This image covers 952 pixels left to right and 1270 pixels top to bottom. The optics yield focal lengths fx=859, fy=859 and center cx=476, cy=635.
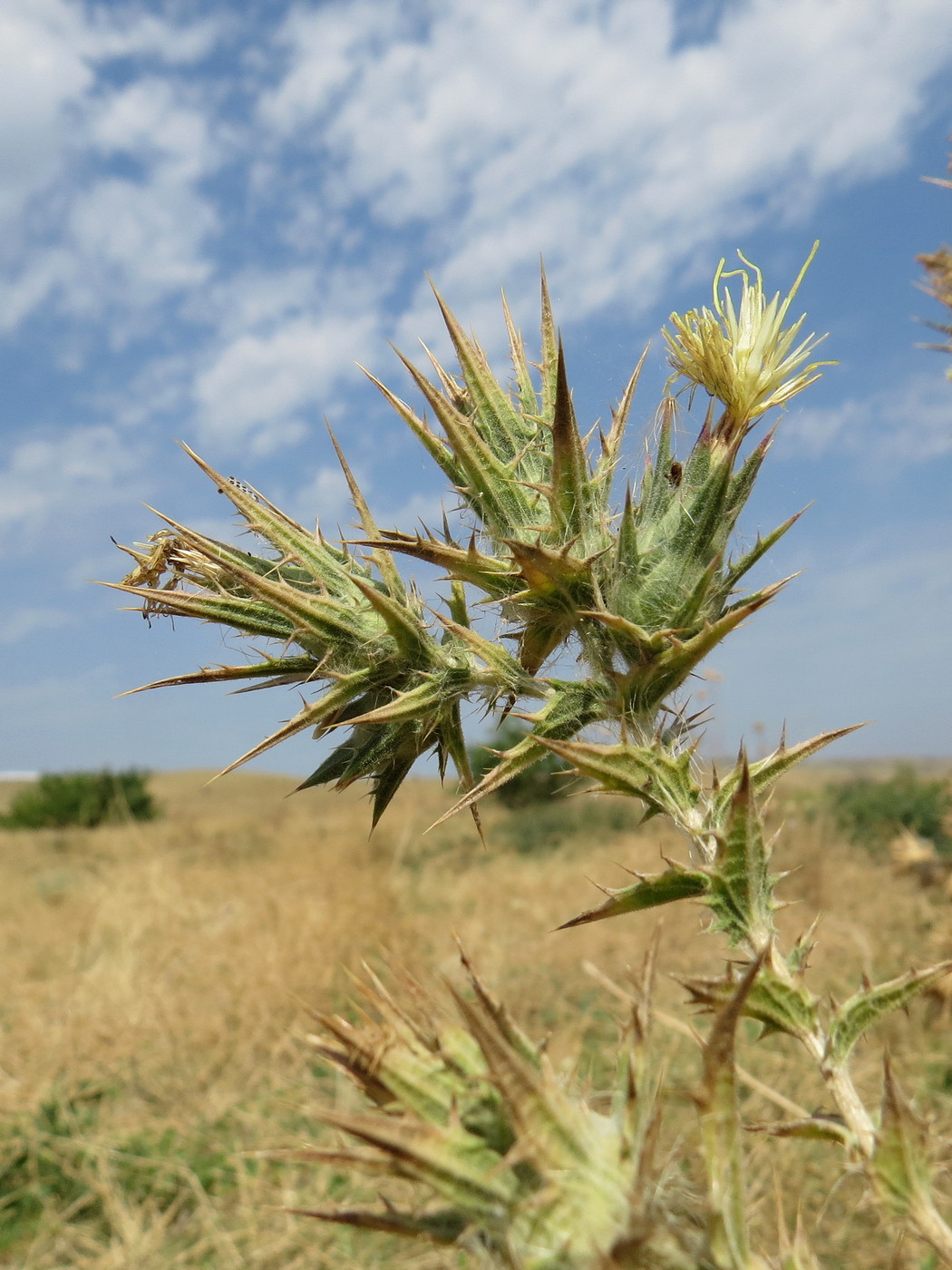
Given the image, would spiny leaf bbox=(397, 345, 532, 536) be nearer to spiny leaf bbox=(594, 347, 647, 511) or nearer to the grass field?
spiny leaf bbox=(594, 347, 647, 511)

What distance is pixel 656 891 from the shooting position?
1.39 meters

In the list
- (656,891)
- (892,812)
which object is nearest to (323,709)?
(656,891)

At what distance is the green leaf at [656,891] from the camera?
4.50 feet

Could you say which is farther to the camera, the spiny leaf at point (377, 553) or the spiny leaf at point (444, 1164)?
the spiny leaf at point (377, 553)

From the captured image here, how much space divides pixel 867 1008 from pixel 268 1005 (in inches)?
375

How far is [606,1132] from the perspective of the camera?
1170 millimetres

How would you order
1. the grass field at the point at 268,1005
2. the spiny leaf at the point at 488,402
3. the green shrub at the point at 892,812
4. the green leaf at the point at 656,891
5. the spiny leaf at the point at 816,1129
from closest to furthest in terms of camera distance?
1. the spiny leaf at the point at 816,1129
2. the green leaf at the point at 656,891
3. the spiny leaf at the point at 488,402
4. the grass field at the point at 268,1005
5. the green shrub at the point at 892,812

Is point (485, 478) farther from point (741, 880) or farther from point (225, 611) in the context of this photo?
point (741, 880)

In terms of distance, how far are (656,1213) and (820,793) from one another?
25.7 metres

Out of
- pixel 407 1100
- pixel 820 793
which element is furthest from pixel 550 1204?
pixel 820 793

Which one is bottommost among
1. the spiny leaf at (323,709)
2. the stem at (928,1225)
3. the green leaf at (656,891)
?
the stem at (928,1225)

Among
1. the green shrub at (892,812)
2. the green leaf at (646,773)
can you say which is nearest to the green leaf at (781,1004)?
the green leaf at (646,773)

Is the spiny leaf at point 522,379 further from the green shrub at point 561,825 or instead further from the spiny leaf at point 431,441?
the green shrub at point 561,825

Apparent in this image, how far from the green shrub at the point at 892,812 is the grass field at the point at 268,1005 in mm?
1208
